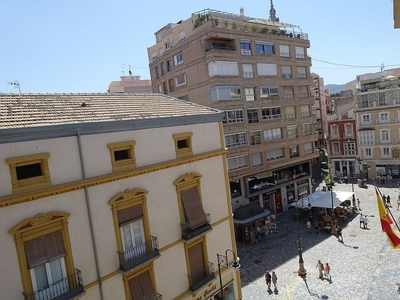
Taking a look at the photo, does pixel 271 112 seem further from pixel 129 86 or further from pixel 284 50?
pixel 129 86

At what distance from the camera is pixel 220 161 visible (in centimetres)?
1723

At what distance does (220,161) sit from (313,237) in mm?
16148

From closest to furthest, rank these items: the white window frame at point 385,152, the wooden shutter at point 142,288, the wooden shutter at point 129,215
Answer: the wooden shutter at point 129,215
the wooden shutter at point 142,288
the white window frame at point 385,152

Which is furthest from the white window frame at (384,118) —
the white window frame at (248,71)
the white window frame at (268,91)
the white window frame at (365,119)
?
the white window frame at (248,71)

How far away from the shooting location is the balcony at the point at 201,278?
49.3ft

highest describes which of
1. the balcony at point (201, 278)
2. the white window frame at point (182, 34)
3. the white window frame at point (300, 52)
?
the white window frame at point (182, 34)

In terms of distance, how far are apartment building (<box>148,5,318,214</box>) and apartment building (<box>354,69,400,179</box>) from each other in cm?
1243

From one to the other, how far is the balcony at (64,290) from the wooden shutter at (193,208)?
219 inches

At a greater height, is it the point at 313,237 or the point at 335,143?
the point at 335,143

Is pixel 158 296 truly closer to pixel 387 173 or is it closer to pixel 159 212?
pixel 159 212

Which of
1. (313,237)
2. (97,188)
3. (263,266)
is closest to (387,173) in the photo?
(313,237)

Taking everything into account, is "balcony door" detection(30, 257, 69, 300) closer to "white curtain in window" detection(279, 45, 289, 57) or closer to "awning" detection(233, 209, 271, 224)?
"awning" detection(233, 209, 271, 224)

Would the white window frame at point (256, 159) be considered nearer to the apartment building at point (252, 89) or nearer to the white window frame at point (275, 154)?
the apartment building at point (252, 89)

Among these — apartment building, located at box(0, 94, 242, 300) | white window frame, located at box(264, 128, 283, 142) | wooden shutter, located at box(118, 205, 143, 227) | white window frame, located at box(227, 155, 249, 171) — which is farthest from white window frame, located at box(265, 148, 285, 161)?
wooden shutter, located at box(118, 205, 143, 227)
